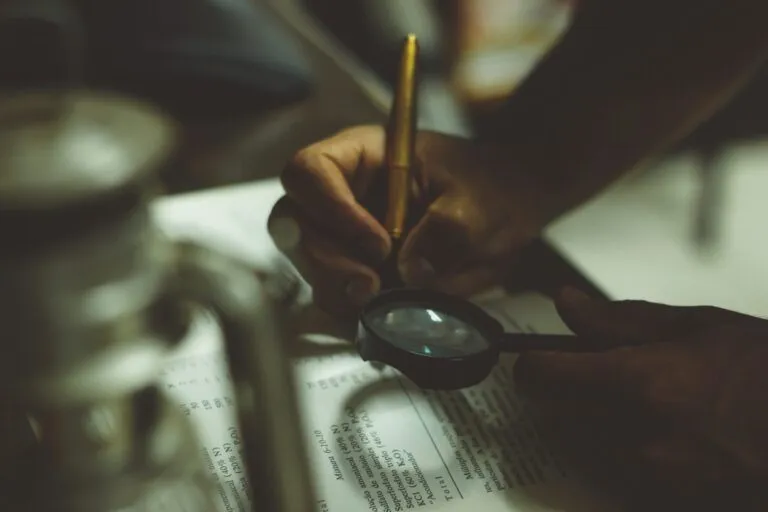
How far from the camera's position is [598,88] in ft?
2.66

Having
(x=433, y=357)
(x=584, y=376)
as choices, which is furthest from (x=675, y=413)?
(x=433, y=357)

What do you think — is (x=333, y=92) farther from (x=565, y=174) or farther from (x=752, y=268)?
(x=752, y=268)

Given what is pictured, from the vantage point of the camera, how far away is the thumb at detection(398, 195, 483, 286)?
69 centimetres

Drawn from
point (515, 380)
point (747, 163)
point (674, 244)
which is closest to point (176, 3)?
point (515, 380)

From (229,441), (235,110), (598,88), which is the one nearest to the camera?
(229,441)

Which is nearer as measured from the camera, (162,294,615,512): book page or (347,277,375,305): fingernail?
(162,294,615,512): book page

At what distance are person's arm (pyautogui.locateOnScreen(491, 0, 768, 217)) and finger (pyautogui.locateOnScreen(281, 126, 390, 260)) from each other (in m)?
0.15

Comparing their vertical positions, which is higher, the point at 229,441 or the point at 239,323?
the point at 239,323

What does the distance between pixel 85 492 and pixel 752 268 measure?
1.59m

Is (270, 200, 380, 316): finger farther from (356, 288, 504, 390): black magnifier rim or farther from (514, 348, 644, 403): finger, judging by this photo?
(514, 348, 644, 403): finger

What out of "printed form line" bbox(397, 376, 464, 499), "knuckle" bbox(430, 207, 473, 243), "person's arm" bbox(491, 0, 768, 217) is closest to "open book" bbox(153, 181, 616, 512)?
"printed form line" bbox(397, 376, 464, 499)

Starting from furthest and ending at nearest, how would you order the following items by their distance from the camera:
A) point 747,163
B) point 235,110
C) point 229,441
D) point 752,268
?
point 747,163, point 752,268, point 235,110, point 229,441

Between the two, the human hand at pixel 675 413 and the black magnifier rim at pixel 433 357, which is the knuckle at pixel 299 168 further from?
the human hand at pixel 675 413

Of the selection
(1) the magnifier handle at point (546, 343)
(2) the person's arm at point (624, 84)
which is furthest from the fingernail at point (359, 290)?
(2) the person's arm at point (624, 84)
